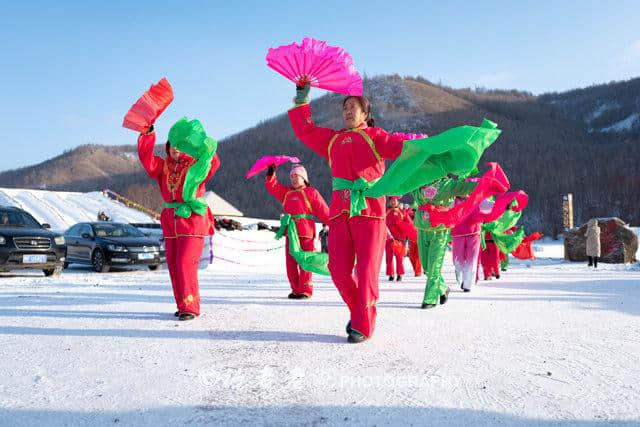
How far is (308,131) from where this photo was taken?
431cm

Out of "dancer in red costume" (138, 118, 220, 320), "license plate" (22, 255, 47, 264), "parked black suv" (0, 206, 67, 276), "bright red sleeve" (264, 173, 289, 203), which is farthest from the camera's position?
"license plate" (22, 255, 47, 264)

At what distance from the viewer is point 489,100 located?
137000mm

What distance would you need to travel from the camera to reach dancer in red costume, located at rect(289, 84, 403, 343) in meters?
4.01

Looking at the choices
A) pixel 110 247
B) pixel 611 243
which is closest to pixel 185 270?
pixel 110 247

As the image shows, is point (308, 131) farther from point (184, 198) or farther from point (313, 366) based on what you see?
point (313, 366)

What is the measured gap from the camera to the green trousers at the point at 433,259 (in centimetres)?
575

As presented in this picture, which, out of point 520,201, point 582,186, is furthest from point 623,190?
point 520,201

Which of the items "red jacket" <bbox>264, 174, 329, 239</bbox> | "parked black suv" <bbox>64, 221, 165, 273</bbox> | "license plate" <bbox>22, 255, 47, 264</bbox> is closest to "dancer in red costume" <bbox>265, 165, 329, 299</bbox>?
"red jacket" <bbox>264, 174, 329, 239</bbox>

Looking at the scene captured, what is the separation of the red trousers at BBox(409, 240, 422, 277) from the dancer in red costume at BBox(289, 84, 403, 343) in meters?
7.65

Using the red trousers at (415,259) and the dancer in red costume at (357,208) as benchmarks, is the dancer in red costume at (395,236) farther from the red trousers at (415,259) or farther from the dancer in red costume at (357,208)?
the dancer in red costume at (357,208)

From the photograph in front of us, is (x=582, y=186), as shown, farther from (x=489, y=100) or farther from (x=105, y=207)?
(x=489, y=100)

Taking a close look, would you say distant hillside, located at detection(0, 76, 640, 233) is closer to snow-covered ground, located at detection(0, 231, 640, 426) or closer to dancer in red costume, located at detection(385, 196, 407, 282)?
dancer in red costume, located at detection(385, 196, 407, 282)

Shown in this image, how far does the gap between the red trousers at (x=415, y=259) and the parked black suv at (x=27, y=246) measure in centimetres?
723

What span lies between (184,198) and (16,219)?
7.37 m
